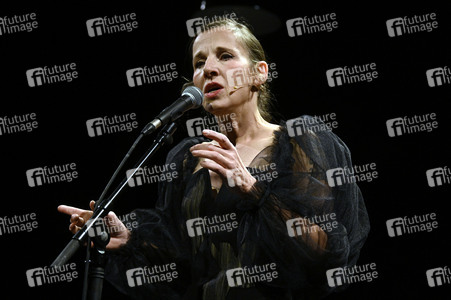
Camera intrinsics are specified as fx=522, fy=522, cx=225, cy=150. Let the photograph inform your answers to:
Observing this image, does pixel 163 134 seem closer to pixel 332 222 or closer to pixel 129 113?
pixel 332 222

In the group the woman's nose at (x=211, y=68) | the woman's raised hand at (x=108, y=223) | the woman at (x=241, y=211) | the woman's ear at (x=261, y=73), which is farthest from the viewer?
the woman's ear at (x=261, y=73)

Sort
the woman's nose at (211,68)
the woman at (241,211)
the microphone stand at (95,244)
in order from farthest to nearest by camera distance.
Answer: the woman's nose at (211,68) → the woman at (241,211) → the microphone stand at (95,244)

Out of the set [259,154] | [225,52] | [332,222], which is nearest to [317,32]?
Result: [225,52]

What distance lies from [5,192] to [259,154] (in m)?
1.63

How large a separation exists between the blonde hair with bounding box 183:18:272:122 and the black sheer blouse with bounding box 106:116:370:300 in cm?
34

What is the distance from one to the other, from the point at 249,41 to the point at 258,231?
883 mm

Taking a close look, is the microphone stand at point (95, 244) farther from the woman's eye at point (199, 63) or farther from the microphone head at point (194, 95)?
the woman's eye at point (199, 63)

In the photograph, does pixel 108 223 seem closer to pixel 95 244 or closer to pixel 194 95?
pixel 95 244

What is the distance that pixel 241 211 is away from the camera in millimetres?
1916

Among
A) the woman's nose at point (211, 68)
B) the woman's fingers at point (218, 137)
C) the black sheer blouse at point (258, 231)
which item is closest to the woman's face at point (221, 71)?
the woman's nose at point (211, 68)

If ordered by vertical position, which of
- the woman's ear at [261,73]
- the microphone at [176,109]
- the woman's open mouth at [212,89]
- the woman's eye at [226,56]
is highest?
the woman's eye at [226,56]

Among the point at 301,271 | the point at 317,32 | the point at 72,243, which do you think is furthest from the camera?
the point at 317,32

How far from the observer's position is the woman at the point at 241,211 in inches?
67.8

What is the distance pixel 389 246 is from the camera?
247cm
